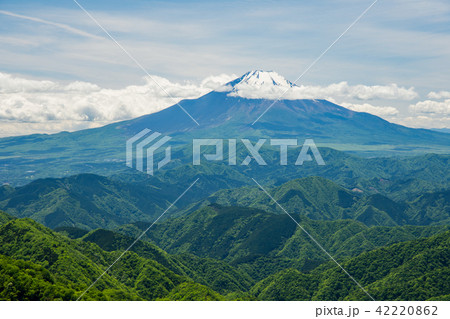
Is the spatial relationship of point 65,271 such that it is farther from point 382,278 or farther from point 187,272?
point 382,278

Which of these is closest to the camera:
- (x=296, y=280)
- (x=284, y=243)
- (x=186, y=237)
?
(x=296, y=280)

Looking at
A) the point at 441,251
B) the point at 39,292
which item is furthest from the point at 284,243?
the point at 39,292

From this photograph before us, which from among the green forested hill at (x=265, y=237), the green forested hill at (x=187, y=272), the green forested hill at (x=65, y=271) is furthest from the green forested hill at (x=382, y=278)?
the green forested hill at (x=265, y=237)

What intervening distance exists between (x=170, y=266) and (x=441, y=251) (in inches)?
2040

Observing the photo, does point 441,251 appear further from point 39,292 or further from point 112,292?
point 39,292

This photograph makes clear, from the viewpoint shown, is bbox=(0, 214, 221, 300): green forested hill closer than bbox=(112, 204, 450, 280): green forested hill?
Yes

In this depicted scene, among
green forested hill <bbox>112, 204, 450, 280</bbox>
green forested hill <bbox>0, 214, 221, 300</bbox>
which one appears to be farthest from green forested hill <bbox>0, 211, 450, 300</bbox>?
green forested hill <bbox>112, 204, 450, 280</bbox>

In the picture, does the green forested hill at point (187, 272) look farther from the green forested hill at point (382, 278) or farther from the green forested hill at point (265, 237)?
the green forested hill at point (265, 237)

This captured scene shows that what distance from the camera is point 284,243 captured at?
134 metres

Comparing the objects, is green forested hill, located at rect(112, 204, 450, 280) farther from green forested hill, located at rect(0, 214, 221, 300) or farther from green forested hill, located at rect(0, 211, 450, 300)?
green forested hill, located at rect(0, 214, 221, 300)

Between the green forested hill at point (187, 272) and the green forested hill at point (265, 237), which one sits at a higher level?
the green forested hill at point (187, 272)

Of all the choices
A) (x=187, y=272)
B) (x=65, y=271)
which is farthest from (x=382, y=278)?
(x=65, y=271)

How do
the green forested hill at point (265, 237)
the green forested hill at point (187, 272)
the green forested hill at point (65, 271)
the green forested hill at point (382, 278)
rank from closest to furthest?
the green forested hill at point (65, 271), the green forested hill at point (187, 272), the green forested hill at point (382, 278), the green forested hill at point (265, 237)

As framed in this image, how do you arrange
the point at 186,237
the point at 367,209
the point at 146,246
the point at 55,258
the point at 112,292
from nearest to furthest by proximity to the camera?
the point at 112,292, the point at 55,258, the point at 146,246, the point at 186,237, the point at 367,209
